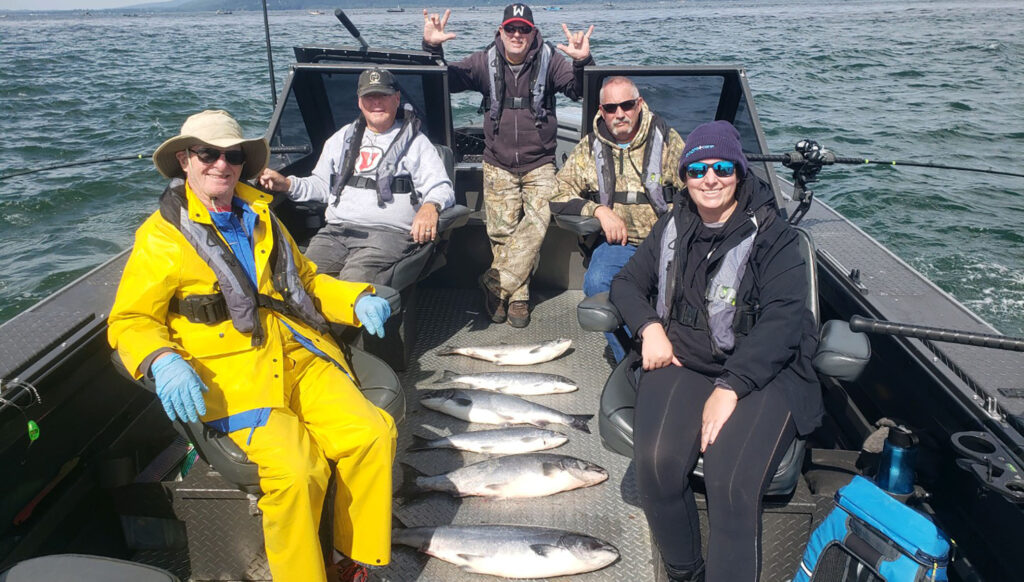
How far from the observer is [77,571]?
1.98m

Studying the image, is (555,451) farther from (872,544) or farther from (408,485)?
(872,544)

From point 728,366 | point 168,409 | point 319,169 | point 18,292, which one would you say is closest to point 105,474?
point 168,409

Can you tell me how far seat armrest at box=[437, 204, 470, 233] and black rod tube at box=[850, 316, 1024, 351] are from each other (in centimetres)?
250

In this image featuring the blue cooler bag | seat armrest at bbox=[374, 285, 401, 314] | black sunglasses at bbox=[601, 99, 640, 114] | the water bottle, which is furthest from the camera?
black sunglasses at bbox=[601, 99, 640, 114]

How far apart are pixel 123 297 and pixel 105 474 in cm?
108

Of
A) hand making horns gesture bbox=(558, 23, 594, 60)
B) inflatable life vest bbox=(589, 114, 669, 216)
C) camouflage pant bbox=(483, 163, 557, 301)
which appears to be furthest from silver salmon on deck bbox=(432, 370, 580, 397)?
hand making horns gesture bbox=(558, 23, 594, 60)

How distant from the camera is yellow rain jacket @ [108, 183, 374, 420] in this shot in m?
2.55

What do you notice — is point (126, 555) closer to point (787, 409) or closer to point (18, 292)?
point (787, 409)

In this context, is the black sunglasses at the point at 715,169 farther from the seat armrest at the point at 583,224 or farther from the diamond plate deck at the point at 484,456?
the diamond plate deck at the point at 484,456

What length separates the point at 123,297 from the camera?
8.38 ft

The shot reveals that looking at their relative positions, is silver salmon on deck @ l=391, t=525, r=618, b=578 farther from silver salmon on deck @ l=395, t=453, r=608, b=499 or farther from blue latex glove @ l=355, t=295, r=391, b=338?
blue latex glove @ l=355, t=295, r=391, b=338

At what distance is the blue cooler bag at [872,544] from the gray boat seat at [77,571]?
2281 millimetres

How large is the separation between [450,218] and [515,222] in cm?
80

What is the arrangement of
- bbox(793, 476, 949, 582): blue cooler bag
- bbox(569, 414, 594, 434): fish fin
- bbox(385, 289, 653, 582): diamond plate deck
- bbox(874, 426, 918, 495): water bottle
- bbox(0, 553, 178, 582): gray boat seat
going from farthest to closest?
bbox(569, 414, 594, 434): fish fin
bbox(385, 289, 653, 582): diamond plate deck
bbox(874, 426, 918, 495): water bottle
bbox(793, 476, 949, 582): blue cooler bag
bbox(0, 553, 178, 582): gray boat seat
